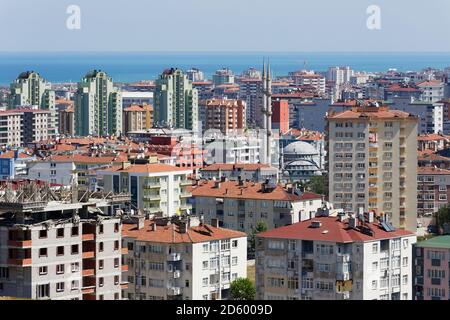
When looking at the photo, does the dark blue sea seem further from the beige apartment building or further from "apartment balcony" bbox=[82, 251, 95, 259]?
"apartment balcony" bbox=[82, 251, 95, 259]

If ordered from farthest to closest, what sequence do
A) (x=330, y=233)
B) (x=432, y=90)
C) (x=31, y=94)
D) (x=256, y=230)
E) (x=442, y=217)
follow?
(x=432, y=90), (x=31, y=94), (x=442, y=217), (x=256, y=230), (x=330, y=233)

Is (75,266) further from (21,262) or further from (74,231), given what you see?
(21,262)

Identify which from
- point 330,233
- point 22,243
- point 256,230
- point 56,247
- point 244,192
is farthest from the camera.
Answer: point 244,192

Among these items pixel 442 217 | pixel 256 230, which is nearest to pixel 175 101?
pixel 442 217

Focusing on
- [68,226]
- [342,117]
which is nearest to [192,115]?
[342,117]
